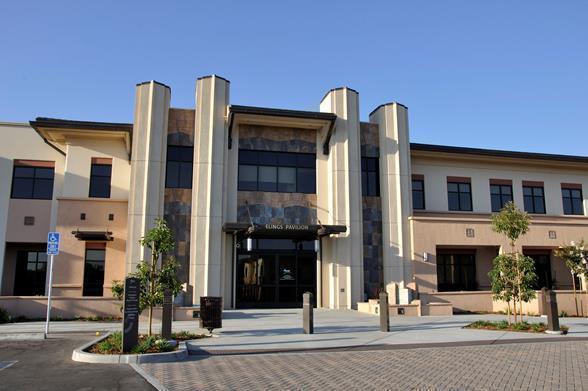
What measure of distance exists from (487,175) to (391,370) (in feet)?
72.5

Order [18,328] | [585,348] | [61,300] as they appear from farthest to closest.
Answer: [61,300]
[18,328]
[585,348]

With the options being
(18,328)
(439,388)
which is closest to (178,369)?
(439,388)

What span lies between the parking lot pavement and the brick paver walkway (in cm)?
62

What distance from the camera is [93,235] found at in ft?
75.9

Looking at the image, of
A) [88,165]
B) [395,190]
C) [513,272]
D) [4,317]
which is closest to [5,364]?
[4,317]

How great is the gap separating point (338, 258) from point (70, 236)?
1275 cm

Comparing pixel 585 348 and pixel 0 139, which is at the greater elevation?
pixel 0 139

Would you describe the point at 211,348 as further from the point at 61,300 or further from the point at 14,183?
the point at 14,183

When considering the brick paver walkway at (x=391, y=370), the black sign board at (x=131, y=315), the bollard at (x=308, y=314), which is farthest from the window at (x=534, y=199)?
the black sign board at (x=131, y=315)

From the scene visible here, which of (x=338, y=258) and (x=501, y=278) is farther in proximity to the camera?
(x=338, y=258)

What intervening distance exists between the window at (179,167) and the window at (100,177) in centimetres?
343

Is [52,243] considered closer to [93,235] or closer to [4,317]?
[4,317]

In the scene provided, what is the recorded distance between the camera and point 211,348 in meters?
12.7

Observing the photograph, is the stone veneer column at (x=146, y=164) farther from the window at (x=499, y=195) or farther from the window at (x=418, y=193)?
the window at (x=499, y=195)
